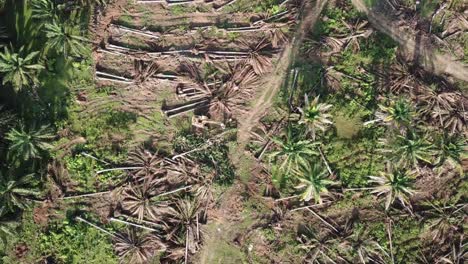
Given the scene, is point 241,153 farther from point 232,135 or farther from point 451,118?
point 451,118

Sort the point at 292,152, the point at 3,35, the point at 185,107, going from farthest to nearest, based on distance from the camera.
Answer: the point at 185,107
the point at 3,35
the point at 292,152

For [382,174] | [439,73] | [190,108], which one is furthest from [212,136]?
[439,73]

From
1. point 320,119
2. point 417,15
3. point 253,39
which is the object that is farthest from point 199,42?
point 417,15

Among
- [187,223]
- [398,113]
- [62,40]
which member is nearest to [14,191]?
[62,40]

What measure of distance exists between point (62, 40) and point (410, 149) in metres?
11.4

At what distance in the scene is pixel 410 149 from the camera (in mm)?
14062

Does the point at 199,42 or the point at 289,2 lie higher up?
the point at 289,2

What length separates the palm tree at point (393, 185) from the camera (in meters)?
14.2

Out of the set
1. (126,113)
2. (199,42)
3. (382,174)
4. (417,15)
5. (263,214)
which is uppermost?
(417,15)

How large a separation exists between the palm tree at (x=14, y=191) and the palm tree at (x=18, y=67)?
2818mm

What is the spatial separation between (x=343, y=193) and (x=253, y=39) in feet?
19.1

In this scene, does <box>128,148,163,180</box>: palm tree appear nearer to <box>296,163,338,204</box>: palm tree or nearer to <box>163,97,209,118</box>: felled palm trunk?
<box>163,97,209,118</box>: felled palm trunk

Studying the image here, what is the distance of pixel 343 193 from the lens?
14570mm

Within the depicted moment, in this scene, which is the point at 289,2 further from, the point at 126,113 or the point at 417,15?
the point at 126,113
